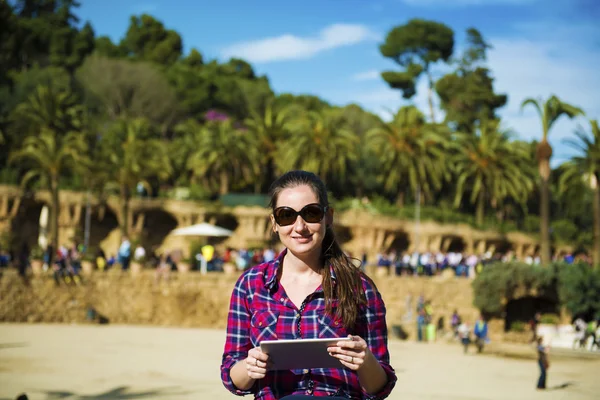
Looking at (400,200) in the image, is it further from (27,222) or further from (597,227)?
(27,222)

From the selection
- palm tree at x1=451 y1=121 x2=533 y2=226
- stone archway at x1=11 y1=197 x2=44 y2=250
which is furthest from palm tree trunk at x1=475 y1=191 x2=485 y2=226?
stone archway at x1=11 y1=197 x2=44 y2=250

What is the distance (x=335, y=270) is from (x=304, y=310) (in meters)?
0.22

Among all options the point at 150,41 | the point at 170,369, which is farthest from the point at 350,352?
the point at 150,41

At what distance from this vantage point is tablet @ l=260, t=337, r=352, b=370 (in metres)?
3.25

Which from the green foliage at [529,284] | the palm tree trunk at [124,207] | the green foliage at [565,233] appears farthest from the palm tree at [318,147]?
the green foliage at [529,284]

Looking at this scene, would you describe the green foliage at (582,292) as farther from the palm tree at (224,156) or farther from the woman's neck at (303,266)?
the woman's neck at (303,266)

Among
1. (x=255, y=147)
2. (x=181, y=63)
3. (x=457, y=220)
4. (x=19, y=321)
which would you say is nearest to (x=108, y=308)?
(x=19, y=321)

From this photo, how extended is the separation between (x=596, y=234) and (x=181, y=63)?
51.5 meters

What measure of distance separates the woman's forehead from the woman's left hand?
0.67 m

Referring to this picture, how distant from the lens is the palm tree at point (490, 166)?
53531mm

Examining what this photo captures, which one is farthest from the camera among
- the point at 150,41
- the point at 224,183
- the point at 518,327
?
the point at 150,41

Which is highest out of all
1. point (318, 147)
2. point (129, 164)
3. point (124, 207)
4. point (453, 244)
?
point (318, 147)

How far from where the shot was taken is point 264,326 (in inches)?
141

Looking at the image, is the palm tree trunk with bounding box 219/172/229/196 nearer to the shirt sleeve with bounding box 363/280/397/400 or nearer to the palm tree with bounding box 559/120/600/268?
the palm tree with bounding box 559/120/600/268
